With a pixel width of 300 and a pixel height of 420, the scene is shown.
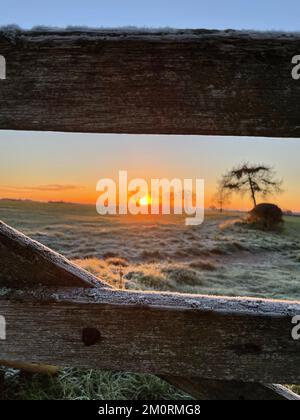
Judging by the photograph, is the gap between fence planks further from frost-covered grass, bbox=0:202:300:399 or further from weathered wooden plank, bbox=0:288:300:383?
frost-covered grass, bbox=0:202:300:399

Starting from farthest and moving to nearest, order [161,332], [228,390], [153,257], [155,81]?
[153,257]
[228,390]
[161,332]
[155,81]

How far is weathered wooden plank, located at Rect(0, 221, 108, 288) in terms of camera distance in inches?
54.5

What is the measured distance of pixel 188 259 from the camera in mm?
4402

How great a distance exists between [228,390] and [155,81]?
1.40m

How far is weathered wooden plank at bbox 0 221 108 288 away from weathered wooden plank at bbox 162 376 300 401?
2.53ft

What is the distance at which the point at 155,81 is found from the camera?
1116 mm

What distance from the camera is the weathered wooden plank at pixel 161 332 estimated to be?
1.35 m

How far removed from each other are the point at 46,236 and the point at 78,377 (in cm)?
135

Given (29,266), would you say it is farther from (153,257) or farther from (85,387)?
(153,257)

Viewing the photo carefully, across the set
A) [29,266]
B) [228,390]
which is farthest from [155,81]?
[228,390]
